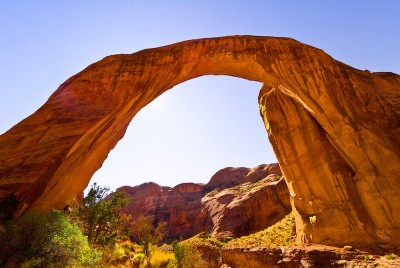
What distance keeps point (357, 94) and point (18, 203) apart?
2164cm

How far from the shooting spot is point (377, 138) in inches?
679

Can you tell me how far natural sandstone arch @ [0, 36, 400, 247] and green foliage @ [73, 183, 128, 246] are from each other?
0.89 meters

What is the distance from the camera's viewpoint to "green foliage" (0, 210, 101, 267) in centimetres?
763

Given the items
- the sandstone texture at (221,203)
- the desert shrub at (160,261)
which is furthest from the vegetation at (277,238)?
the sandstone texture at (221,203)

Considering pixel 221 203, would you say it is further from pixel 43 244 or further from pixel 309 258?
pixel 43 244

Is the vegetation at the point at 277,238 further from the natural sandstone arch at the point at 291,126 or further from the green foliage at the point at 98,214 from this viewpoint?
the green foliage at the point at 98,214

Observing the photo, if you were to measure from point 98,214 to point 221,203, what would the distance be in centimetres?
4107

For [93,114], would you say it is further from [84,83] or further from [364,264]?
[364,264]

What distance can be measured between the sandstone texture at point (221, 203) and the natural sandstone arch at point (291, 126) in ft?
66.2

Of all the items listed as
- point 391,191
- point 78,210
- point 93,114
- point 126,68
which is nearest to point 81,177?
point 78,210

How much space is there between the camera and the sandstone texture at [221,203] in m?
43.0

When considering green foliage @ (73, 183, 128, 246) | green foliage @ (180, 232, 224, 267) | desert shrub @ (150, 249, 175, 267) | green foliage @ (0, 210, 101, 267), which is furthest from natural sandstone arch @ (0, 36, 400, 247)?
desert shrub @ (150, 249, 175, 267)

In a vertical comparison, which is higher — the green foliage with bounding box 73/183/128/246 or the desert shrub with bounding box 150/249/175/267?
the green foliage with bounding box 73/183/128/246

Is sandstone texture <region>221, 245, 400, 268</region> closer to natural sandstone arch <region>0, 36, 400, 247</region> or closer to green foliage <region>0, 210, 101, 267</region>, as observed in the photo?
natural sandstone arch <region>0, 36, 400, 247</region>
